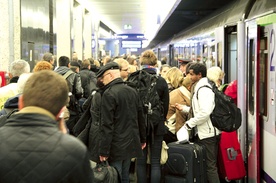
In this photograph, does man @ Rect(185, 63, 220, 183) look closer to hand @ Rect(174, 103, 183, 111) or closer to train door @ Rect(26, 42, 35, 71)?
hand @ Rect(174, 103, 183, 111)

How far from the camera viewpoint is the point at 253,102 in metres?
5.30

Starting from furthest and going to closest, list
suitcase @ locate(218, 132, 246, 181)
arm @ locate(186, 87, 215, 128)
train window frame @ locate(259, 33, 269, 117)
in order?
suitcase @ locate(218, 132, 246, 181)
arm @ locate(186, 87, 215, 128)
train window frame @ locate(259, 33, 269, 117)

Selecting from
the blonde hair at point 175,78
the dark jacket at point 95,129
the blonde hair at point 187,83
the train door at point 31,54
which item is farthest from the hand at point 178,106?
the train door at point 31,54

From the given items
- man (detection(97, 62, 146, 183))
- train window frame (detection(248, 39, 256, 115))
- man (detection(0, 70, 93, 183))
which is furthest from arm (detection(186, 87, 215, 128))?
man (detection(0, 70, 93, 183))

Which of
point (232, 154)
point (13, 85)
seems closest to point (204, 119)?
point (232, 154)

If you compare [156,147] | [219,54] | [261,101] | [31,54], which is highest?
[31,54]

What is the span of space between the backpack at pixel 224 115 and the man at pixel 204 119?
0.07 m

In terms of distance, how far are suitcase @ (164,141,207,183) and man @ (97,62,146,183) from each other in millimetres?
762

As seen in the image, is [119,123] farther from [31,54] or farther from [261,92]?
[31,54]

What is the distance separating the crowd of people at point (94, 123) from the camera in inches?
81.6

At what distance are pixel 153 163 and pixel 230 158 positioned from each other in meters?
0.94

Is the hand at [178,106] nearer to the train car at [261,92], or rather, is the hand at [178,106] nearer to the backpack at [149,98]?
the backpack at [149,98]

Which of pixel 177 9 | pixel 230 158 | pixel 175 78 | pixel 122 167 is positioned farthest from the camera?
pixel 177 9

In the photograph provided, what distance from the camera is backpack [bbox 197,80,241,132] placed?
522cm
